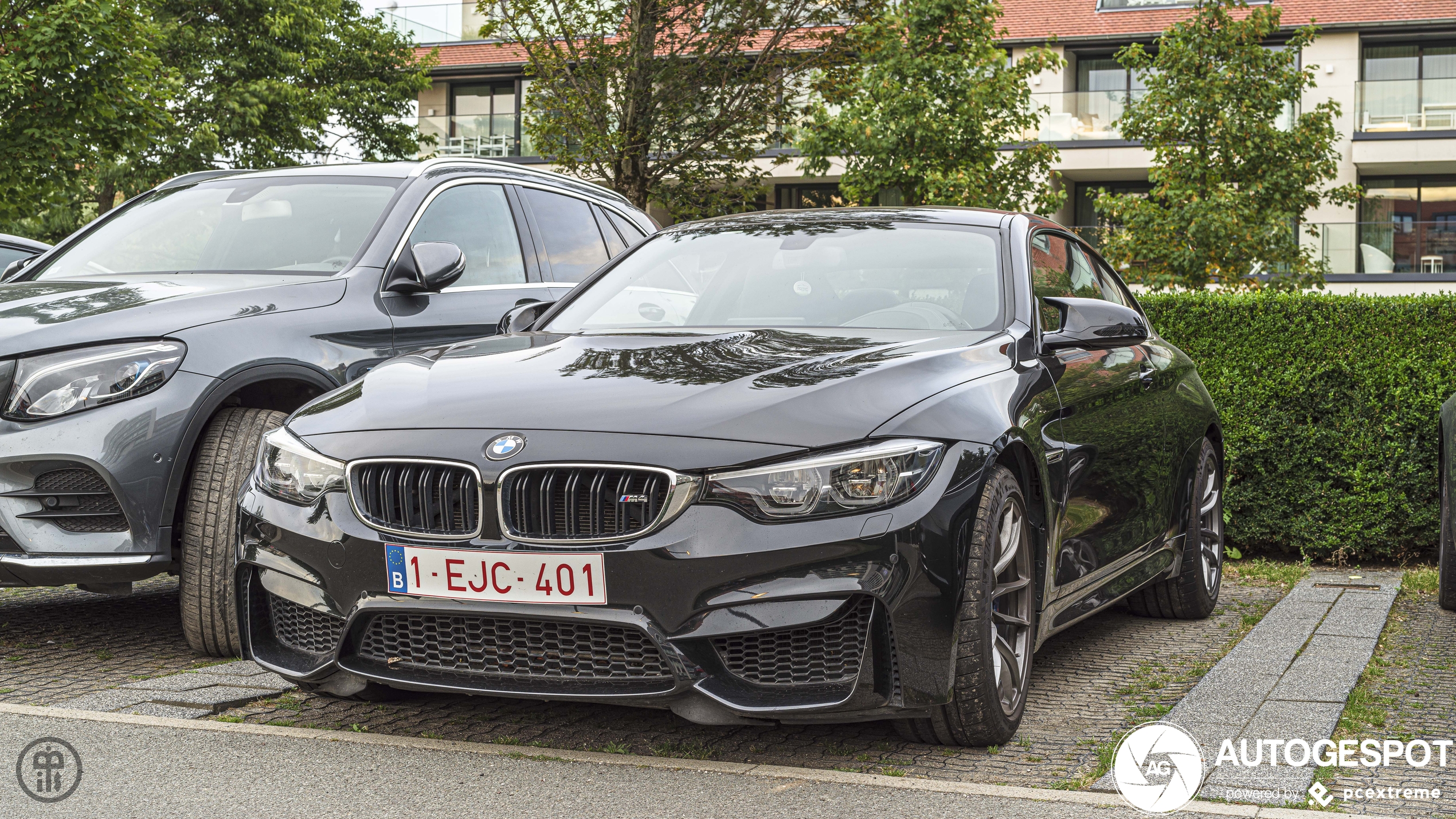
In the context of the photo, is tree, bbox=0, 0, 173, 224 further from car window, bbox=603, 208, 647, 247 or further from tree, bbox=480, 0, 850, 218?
car window, bbox=603, 208, 647, 247

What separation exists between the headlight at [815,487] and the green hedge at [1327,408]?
551 cm

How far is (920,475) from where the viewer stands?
10.9ft

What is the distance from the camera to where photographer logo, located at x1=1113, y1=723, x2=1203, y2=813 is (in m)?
3.27

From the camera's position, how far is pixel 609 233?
7.39 meters

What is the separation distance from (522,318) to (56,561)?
1707mm

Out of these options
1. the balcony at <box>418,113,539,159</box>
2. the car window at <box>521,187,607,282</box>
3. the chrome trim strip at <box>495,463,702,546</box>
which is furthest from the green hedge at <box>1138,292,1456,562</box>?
the balcony at <box>418,113,539,159</box>

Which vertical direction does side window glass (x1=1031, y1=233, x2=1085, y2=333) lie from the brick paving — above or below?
above

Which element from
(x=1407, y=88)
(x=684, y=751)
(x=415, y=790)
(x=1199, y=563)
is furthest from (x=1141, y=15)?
(x=415, y=790)

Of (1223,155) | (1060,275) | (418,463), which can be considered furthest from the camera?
(1223,155)

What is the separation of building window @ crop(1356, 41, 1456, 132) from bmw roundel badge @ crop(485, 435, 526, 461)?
3163cm

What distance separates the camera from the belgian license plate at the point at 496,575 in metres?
3.23

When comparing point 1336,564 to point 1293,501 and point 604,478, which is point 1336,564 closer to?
point 1293,501

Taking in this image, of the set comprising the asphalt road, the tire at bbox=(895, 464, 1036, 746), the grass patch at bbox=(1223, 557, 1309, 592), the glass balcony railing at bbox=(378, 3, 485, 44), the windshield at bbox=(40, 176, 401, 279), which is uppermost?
the glass balcony railing at bbox=(378, 3, 485, 44)

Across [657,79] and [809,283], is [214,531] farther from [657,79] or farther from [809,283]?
[657,79]
